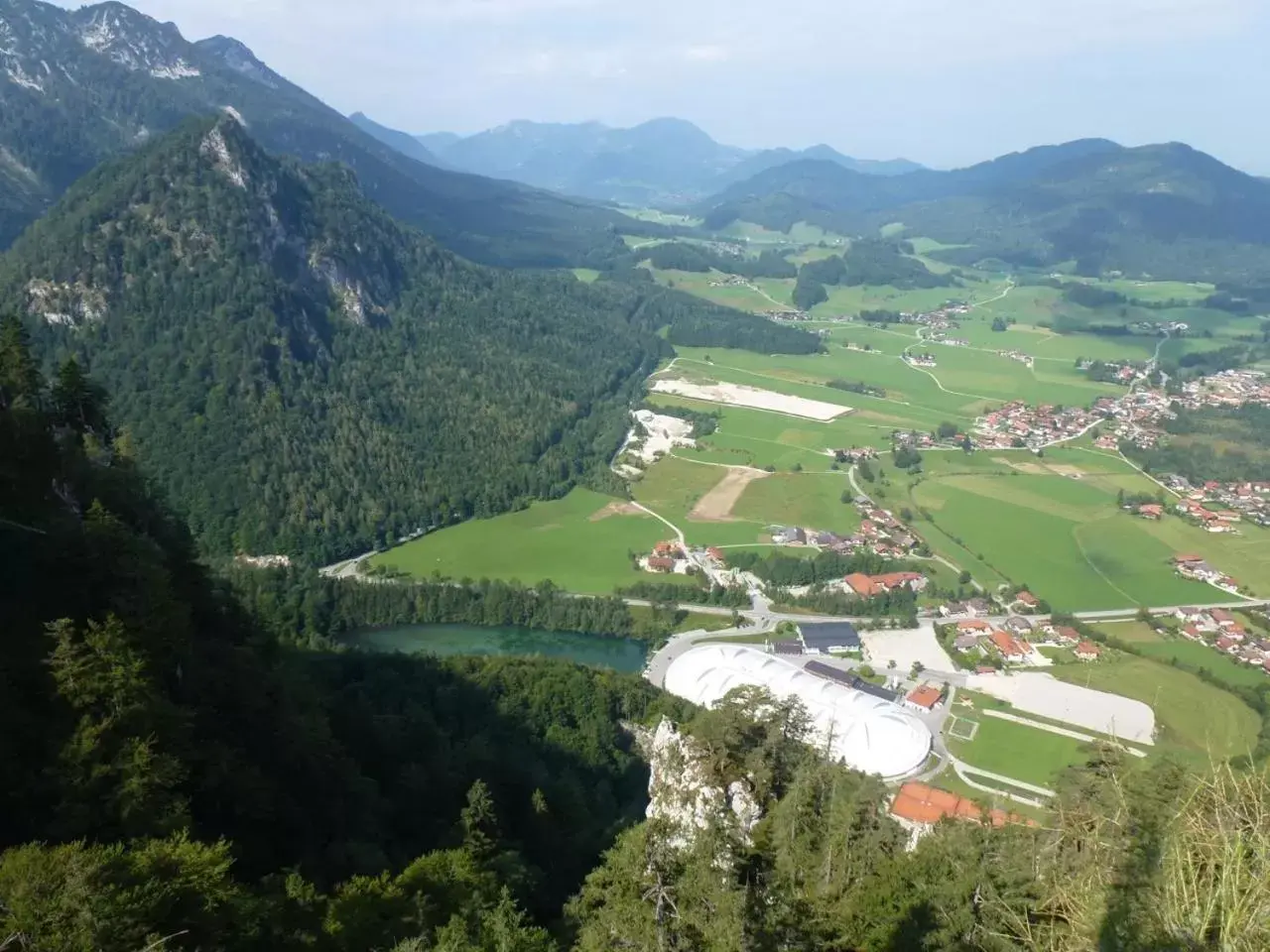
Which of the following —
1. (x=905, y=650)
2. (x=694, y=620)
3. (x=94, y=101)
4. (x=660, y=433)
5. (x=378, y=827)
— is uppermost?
(x=94, y=101)

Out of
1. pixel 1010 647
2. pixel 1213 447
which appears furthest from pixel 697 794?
pixel 1213 447

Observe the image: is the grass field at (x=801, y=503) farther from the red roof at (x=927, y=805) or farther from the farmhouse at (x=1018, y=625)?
the red roof at (x=927, y=805)

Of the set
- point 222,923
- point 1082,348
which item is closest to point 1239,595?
point 222,923

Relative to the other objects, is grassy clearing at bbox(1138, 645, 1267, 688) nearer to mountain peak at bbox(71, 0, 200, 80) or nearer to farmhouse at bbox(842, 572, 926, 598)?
→ farmhouse at bbox(842, 572, 926, 598)

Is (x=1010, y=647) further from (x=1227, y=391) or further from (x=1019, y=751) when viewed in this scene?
(x=1227, y=391)

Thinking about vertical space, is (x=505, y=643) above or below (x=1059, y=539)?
below

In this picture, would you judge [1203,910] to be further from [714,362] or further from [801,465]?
[714,362]
